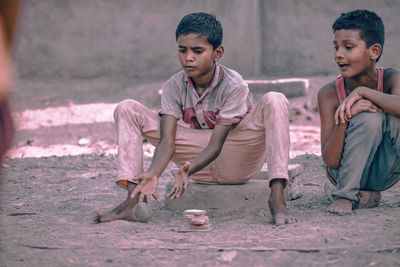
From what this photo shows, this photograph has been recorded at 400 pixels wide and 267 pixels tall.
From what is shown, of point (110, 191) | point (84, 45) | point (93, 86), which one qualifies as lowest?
point (110, 191)

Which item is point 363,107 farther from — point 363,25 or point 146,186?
point 146,186

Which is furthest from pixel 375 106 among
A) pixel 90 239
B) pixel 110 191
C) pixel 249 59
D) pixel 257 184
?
pixel 249 59

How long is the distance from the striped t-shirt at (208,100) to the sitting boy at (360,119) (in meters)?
0.56

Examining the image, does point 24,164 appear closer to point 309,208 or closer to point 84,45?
point 309,208

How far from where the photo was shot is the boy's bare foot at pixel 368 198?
3852 mm

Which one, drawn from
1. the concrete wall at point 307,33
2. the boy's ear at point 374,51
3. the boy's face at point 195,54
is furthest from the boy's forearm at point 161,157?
the concrete wall at point 307,33

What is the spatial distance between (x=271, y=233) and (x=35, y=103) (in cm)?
666

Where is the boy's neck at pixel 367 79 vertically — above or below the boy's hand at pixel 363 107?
above

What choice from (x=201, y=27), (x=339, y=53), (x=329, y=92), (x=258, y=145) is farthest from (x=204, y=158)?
(x=339, y=53)

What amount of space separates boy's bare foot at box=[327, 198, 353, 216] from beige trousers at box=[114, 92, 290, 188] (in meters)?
0.38

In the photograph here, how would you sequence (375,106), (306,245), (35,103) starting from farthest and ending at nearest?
1. (35,103)
2. (375,106)
3. (306,245)

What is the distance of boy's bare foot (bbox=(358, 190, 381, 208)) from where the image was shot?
152 inches

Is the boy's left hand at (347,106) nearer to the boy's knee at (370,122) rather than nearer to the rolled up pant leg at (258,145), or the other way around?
the boy's knee at (370,122)

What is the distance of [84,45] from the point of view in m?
9.98
